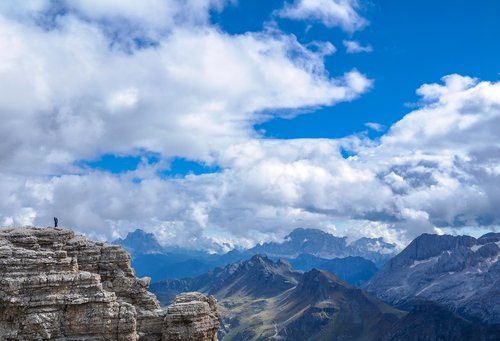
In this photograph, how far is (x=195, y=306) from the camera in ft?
228

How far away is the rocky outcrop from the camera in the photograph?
6819cm

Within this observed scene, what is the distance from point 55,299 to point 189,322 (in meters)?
16.6

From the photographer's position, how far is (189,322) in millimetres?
68812

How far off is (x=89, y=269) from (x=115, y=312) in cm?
893

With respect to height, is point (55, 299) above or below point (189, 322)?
above

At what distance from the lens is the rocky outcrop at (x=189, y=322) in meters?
68.2

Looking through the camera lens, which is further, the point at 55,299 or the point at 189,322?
the point at 189,322

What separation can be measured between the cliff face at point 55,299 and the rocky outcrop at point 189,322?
4.8 inches

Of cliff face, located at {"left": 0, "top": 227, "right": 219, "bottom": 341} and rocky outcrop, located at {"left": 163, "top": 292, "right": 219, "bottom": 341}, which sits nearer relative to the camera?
cliff face, located at {"left": 0, "top": 227, "right": 219, "bottom": 341}

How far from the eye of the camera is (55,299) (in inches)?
2387

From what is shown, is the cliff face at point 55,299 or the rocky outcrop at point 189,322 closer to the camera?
the cliff face at point 55,299

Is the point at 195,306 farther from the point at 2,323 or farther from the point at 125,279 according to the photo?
the point at 2,323

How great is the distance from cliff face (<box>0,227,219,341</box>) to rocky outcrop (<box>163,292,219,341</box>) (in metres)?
0.12

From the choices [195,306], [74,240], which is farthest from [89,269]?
[195,306]
